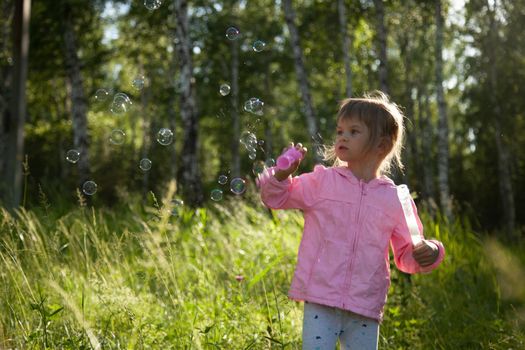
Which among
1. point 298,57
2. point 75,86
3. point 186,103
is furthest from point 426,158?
point 186,103

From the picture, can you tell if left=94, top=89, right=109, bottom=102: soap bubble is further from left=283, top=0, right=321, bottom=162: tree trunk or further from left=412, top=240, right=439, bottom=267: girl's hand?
left=283, top=0, right=321, bottom=162: tree trunk

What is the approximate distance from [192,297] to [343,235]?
1.93m

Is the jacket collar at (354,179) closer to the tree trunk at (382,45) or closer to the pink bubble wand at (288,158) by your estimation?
the pink bubble wand at (288,158)

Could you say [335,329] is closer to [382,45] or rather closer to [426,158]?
[382,45]

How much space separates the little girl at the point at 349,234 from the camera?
2750mm

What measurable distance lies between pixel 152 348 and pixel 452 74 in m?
33.3

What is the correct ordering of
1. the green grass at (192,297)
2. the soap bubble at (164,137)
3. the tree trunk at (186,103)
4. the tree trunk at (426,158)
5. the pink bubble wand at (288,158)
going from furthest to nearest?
the tree trunk at (426,158), the tree trunk at (186,103), the soap bubble at (164,137), the green grass at (192,297), the pink bubble wand at (288,158)

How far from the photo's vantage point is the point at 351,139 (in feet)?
9.42

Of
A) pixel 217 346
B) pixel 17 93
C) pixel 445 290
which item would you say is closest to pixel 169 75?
pixel 17 93

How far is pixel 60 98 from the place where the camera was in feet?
97.4

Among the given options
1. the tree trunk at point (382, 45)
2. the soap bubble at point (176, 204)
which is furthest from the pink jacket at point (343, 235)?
the tree trunk at point (382, 45)

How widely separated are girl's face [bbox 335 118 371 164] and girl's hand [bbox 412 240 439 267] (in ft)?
1.62

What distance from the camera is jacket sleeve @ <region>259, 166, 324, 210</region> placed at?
2791mm

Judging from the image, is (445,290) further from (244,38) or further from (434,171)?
(434,171)
